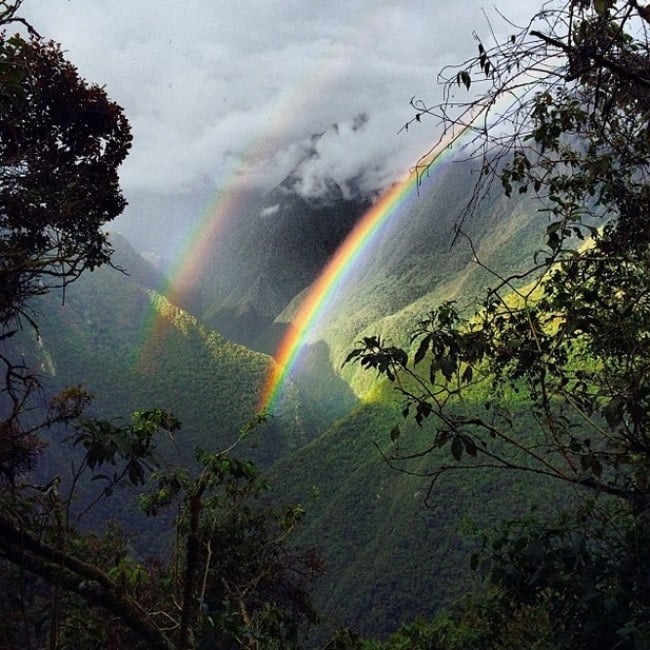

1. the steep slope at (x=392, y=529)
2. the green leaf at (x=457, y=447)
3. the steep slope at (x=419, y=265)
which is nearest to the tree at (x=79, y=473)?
the green leaf at (x=457, y=447)

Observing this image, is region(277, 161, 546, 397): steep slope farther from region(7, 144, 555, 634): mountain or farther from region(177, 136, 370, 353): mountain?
region(177, 136, 370, 353): mountain

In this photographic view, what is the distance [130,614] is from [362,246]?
135 metres

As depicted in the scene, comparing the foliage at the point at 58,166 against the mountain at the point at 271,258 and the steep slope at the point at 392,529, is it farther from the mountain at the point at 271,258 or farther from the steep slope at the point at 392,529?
the mountain at the point at 271,258

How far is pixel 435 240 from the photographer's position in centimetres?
10494

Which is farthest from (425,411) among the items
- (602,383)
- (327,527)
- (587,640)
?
(327,527)

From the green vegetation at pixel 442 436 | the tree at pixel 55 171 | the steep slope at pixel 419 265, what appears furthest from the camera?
the steep slope at pixel 419 265

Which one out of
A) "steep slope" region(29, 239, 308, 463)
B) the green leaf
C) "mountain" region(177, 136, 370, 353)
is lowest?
"steep slope" region(29, 239, 308, 463)

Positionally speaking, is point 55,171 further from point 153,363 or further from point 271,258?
point 271,258

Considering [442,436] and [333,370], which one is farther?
[333,370]

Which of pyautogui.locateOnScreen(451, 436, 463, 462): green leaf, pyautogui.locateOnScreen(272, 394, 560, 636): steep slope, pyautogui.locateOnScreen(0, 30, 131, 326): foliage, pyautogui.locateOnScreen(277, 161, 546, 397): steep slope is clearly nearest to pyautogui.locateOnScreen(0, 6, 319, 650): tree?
pyautogui.locateOnScreen(0, 30, 131, 326): foliage

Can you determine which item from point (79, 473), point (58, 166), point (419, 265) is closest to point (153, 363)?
point (419, 265)

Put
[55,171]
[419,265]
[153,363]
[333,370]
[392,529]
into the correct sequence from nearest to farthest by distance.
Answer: [55,171], [392,529], [153,363], [333,370], [419,265]

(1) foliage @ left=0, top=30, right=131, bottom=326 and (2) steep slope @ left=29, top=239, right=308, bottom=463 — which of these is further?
(2) steep slope @ left=29, top=239, right=308, bottom=463

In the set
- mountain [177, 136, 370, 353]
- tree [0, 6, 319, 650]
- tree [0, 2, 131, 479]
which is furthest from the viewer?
mountain [177, 136, 370, 353]
